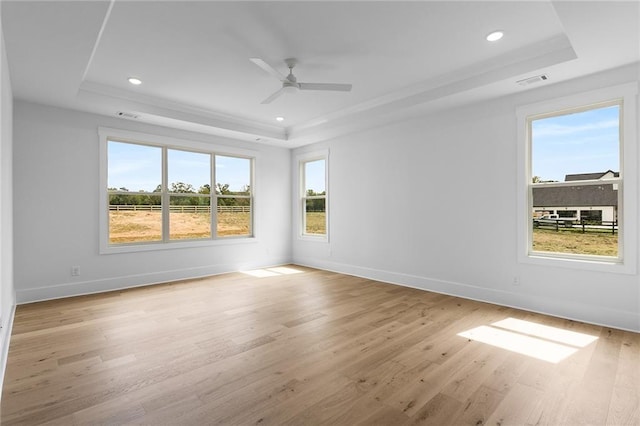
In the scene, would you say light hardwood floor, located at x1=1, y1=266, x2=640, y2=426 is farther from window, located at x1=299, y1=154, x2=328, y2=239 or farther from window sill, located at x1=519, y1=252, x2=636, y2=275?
window, located at x1=299, y1=154, x2=328, y2=239

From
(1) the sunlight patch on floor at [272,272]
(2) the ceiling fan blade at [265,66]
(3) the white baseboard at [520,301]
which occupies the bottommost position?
(1) the sunlight patch on floor at [272,272]

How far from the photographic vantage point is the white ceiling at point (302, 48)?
99.7 inches

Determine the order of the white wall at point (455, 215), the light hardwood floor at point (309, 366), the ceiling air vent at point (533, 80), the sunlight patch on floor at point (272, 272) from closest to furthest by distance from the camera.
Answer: the light hardwood floor at point (309, 366) < the ceiling air vent at point (533, 80) < the white wall at point (455, 215) < the sunlight patch on floor at point (272, 272)

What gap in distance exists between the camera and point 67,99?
414cm

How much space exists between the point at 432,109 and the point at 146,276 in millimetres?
4973

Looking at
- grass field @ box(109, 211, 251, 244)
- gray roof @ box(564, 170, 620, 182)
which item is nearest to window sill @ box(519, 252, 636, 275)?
gray roof @ box(564, 170, 620, 182)

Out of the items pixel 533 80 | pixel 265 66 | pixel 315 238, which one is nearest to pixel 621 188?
pixel 533 80

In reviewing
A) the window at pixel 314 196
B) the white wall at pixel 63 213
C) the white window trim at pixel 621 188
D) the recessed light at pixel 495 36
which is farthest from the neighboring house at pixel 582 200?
the white wall at pixel 63 213

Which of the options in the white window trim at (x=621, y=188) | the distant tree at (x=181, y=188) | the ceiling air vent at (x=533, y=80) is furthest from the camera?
the distant tree at (x=181, y=188)

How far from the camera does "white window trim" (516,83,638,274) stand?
10.5 feet

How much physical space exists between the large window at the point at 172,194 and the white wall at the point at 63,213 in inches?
9.7

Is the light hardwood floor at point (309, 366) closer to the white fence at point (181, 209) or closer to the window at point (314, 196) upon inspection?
the white fence at point (181, 209)

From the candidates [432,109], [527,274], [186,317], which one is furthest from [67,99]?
[527,274]

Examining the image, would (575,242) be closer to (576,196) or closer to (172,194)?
(576,196)
